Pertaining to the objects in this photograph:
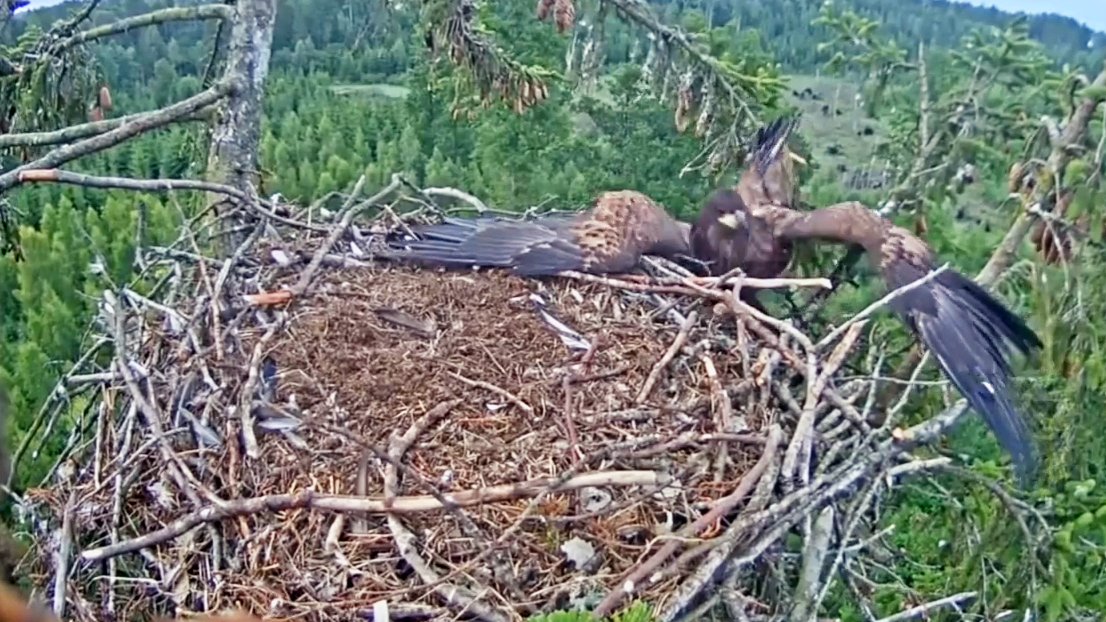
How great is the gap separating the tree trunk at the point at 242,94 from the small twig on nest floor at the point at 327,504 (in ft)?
6.93

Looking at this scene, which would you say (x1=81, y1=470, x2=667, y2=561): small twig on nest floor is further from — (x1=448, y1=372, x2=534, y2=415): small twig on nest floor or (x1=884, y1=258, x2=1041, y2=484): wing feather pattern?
(x1=884, y1=258, x2=1041, y2=484): wing feather pattern

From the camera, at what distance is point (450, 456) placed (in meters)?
3.44

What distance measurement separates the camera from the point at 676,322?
4.05 meters

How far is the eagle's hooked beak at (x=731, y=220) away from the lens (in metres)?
4.40

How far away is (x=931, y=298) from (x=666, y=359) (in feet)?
3.01

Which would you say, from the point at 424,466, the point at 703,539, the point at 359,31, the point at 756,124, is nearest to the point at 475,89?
the point at 359,31

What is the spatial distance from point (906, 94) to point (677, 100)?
3.63 metres

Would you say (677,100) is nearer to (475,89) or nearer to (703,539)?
(475,89)

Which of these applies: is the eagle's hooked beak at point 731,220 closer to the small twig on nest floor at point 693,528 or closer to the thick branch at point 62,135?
the small twig on nest floor at point 693,528

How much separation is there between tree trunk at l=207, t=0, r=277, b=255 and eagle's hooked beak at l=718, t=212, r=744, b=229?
1.95 meters

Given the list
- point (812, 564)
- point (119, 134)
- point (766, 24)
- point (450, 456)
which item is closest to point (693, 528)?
point (812, 564)

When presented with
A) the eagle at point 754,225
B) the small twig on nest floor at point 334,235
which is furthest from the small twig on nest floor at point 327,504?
the eagle at point 754,225

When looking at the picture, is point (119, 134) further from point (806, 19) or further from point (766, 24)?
point (766, 24)

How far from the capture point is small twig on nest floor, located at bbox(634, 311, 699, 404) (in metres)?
3.67
